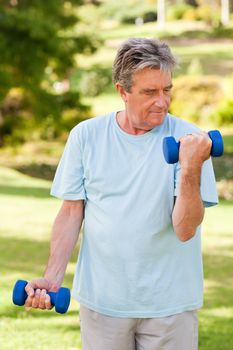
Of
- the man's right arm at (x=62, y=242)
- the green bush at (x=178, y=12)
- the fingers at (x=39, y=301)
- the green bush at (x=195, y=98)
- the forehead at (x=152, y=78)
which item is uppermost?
the forehead at (x=152, y=78)

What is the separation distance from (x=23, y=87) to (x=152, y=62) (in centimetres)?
1798

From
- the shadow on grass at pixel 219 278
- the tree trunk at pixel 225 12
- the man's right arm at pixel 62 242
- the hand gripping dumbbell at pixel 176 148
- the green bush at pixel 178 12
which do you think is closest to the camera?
the hand gripping dumbbell at pixel 176 148

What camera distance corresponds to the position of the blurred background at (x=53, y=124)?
655 centimetres

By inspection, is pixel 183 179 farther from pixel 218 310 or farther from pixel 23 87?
pixel 23 87

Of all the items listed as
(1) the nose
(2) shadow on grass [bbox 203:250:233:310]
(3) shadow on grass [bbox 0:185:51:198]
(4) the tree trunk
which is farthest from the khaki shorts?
(4) the tree trunk

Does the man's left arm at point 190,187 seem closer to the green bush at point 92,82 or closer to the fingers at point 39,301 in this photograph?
the fingers at point 39,301

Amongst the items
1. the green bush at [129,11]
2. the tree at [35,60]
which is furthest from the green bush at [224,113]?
the green bush at [129,11]

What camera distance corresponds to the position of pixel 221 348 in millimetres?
5895

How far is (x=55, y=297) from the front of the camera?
333cm

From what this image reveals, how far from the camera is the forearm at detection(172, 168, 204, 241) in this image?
3115 mm

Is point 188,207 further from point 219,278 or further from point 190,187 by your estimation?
point 219,278

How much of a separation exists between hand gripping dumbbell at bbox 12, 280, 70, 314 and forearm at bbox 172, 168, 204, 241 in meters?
0.42

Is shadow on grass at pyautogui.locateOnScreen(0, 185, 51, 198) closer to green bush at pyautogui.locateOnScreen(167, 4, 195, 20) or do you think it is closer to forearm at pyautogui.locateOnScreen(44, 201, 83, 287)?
forearm at pyautogui.locateOnScreen(44, 201, 83, 287)

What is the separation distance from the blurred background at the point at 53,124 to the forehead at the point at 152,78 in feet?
1.67
